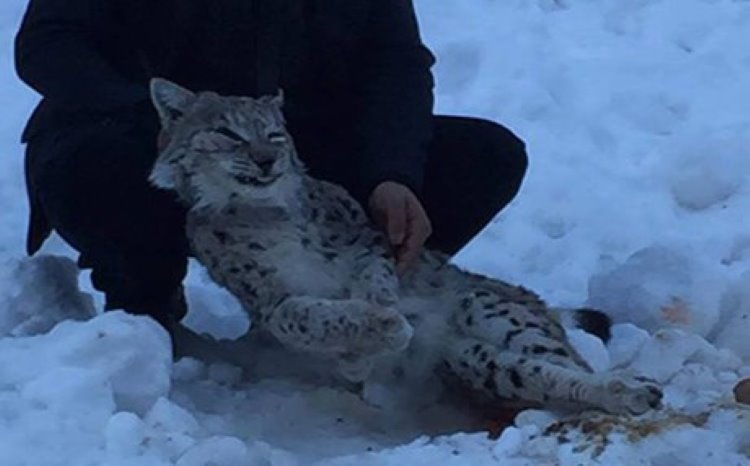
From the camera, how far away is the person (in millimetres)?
3834

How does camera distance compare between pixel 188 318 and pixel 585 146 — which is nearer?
pixel 188 318

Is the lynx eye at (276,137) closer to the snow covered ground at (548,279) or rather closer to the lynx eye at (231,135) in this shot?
the lynx eye at (231,135)

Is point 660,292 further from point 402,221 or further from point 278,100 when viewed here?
point 278,100

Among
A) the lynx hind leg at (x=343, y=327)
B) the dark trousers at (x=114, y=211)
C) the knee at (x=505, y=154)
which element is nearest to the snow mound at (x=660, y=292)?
the knee at (x=505, y=154)

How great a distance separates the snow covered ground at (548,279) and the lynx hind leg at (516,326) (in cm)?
18

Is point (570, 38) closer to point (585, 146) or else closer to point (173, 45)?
point (585, 146)

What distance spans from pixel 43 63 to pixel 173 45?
11.5 inches

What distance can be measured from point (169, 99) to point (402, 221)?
21.7 inches

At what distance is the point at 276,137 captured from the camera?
3.78m

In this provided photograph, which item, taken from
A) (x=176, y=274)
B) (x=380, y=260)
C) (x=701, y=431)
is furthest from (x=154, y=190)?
(x=701, y=431)

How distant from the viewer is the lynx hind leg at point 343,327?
3475 millimetres

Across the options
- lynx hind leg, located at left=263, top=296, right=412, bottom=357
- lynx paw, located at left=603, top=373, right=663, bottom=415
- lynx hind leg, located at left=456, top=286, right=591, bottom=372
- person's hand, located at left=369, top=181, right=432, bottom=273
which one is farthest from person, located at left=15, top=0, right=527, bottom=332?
lynx paw, located at left=603, top=373, right=663, bottom=415

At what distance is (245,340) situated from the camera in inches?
157

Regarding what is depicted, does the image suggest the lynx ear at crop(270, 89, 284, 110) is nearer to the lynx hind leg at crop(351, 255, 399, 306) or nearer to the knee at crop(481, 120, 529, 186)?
the lynx hind leg at crop(351, 255, 399, 306)
